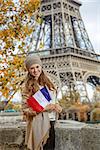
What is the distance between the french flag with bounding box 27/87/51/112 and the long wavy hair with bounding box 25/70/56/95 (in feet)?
0.30

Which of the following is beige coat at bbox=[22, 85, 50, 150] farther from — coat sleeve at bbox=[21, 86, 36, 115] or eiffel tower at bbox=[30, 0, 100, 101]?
eiffel tower at bbox=[30, 0, 100, 101]

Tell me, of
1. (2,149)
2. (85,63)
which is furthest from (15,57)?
(85,63)

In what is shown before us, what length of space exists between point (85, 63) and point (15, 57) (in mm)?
43734

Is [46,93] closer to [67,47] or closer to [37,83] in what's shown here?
[37,83]

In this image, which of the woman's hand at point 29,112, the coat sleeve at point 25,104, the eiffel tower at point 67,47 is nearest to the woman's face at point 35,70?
the coat sleeve at point 25,104

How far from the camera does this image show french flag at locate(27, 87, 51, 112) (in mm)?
4312

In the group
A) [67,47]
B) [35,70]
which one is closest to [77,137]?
[35,70]

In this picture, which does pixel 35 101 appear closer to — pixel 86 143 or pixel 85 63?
pixel 86 143

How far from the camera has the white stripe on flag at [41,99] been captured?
4.31 meters

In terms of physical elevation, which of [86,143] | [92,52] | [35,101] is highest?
[92,52]

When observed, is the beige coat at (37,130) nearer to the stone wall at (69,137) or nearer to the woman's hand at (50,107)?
the woman's hand at (50,107)

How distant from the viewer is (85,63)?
53219 mm

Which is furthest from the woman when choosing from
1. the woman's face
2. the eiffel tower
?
the eiffel tower

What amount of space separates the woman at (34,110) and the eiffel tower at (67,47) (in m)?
42.3
